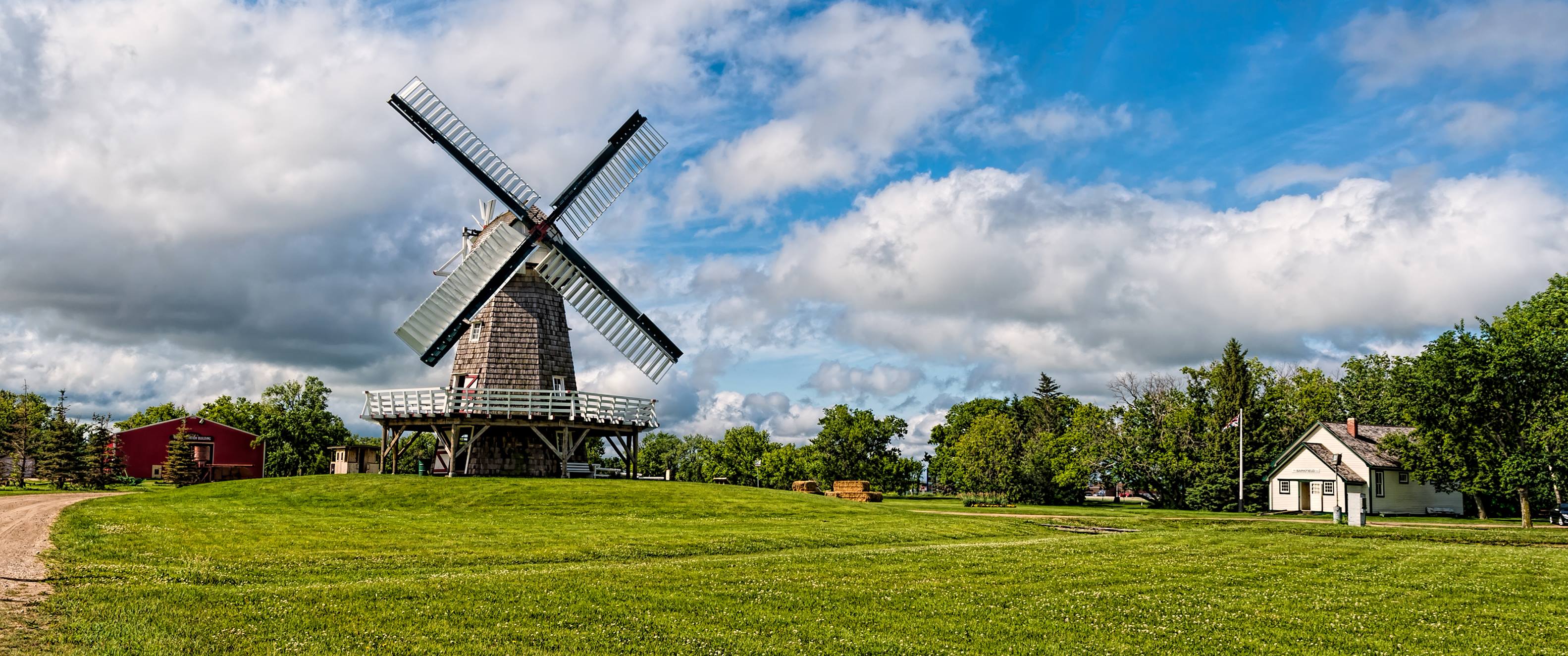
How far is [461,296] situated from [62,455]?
3404cm

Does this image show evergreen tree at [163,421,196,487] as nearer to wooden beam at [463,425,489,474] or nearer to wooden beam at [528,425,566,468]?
wooden beam at [463,425,489,474]

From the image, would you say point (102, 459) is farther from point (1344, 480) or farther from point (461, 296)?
point (1344, 480)

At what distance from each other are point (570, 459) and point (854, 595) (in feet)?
105

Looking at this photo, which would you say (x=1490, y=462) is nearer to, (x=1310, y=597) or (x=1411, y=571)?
(x=1411, y=571)

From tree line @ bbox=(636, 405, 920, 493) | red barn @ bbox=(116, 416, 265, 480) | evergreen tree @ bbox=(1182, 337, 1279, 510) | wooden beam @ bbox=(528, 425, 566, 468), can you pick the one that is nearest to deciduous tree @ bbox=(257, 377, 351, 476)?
red barn @ bbox=(116, 416, 265, 480)

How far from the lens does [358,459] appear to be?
4959 cm

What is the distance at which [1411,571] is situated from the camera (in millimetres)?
20125

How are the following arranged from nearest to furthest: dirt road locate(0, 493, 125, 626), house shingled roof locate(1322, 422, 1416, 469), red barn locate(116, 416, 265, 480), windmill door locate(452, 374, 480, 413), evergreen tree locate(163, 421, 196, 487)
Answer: dirt road locate(0, 493, 125, 626)
windmill door locate(452, 374, 480, 413)
house shingled roof locate(1322, 422, 1416, 469)
evergreen tree locate(163, 421, 196, 487)
red barn locate(116, 416, 265, 480)

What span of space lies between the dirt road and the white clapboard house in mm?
63368

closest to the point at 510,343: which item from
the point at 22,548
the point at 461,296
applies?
the point at 461,296

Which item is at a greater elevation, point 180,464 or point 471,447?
point 471,447

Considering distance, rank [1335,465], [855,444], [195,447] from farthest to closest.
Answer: [855,444] → [195,447] → [1335,465]

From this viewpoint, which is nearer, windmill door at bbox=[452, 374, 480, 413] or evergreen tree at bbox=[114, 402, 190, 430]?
windmill door at bbox=[452, 374, 480, 413]

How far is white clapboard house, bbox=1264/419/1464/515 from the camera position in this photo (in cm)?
5975
